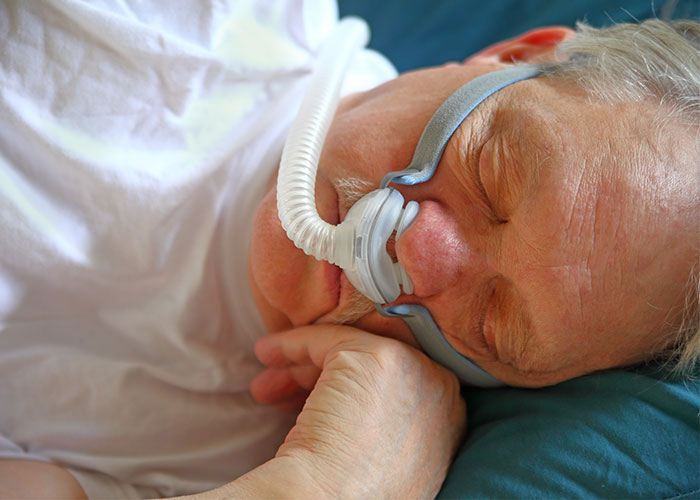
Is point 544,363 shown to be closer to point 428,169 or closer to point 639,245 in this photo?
point 639,245

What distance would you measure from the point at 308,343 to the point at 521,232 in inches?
17.2

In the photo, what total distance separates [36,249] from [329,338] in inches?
21.2

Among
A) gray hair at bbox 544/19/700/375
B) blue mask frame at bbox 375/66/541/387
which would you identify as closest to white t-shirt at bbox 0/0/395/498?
blue mask frame at bbox 375/66/541/387

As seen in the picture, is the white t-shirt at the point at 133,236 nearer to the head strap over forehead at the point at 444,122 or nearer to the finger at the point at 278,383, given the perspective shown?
the finger at the point at 278,383

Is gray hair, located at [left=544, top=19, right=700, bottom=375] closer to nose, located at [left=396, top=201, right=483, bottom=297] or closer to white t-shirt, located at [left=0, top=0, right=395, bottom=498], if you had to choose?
nose, located at [left=396, top=201, right=483, bottom=297]

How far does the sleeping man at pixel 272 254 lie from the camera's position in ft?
2.85

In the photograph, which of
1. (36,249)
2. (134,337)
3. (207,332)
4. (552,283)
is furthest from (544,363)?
(36,249)

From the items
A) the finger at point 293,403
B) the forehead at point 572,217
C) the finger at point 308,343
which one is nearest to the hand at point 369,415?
the finger at point 308,343

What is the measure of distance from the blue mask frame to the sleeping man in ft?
0.06

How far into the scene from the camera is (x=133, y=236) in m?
1.06

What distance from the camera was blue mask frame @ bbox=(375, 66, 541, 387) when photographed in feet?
3.12

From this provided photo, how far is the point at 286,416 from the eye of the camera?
126 cm

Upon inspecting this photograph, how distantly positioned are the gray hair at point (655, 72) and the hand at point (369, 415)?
0.44m

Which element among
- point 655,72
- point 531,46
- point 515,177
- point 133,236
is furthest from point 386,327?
point 531,46
